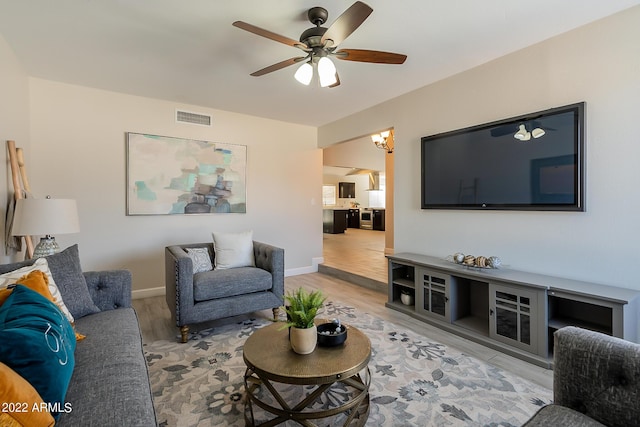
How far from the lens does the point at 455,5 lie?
82.7 inches

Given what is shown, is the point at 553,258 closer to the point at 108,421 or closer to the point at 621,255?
the point at 621,255

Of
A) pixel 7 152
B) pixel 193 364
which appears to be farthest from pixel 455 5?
pixel 7 152

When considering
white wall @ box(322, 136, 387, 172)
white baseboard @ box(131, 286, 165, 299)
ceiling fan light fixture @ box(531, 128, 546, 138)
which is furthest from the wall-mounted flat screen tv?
white wall @ box(322, 136, 387, 172)

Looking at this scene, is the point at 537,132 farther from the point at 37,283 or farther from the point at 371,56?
the point at 37,283

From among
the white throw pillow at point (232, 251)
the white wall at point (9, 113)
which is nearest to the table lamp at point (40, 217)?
the white wall at point (9, 113)

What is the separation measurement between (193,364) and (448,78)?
3.63 metres

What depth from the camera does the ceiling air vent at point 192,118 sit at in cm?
412

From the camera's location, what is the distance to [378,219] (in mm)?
11805

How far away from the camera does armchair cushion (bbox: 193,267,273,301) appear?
9.06 feet

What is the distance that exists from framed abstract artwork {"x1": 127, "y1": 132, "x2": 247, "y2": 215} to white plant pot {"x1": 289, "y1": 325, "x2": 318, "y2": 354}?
3.13 metres

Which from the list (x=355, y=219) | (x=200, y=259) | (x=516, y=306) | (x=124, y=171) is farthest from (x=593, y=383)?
(x=355, y=219)

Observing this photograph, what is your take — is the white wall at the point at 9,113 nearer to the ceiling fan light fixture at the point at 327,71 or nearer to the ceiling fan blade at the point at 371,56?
the ceiling fan light fixture at the point at 327,71

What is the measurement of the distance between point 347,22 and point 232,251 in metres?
2.41

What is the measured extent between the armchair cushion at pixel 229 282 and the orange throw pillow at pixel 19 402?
185 centimetres
